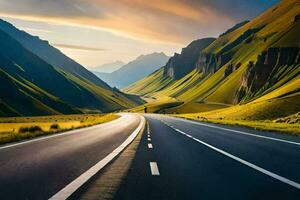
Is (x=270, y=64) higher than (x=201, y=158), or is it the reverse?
(x=270, y=64)

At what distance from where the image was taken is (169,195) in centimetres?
815

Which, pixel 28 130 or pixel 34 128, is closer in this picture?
pixel 28 130

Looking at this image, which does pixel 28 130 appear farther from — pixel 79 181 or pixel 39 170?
pixel 79 181

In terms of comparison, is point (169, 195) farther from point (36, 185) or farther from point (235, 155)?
point (235, 155)

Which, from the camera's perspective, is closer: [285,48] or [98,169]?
[98,169]

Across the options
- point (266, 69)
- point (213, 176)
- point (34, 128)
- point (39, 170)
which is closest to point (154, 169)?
point (213, 176)

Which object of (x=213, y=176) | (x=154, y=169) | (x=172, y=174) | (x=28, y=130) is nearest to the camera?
(x=213, y=176)

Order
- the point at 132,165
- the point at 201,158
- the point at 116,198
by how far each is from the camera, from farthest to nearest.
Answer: the point at 201,158, the point at 132,165, the point at 116,198

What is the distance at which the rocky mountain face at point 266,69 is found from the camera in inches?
7229

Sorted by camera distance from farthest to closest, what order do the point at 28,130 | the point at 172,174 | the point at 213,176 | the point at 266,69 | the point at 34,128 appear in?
the point at 266,69, the point at 34,128, the point at 28,130, the point at 172,174, the point at 213,176

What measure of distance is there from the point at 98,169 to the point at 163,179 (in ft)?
7.52

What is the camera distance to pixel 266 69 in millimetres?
188750

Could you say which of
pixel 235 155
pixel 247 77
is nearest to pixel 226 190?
pixel 235 155

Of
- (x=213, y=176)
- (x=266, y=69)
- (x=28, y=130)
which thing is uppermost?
(x=266, y=69)
